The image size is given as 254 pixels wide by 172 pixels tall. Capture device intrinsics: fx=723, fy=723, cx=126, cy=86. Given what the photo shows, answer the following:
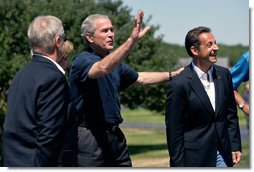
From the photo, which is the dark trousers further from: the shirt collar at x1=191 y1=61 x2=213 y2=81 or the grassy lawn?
the grassy lawn

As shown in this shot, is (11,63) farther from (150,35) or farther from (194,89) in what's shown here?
(194,89)

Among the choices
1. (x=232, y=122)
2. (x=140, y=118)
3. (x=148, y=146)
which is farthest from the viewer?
(x=140, y=118)

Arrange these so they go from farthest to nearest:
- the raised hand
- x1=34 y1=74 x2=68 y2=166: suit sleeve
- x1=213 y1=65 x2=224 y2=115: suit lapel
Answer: x1=213 y1=65 x2=224 y2=115: suit lapel → the raised hand → x1=34 y1=74 x2=68 y2=166: suit sleeve

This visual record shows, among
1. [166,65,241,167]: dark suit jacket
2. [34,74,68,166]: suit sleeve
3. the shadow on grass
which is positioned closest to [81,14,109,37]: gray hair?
[166,65,241,167]: dark suit jacket

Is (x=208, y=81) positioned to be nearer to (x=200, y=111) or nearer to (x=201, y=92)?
(x=201, y=92)

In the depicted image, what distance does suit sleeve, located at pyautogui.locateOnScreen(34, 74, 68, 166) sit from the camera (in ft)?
12.8

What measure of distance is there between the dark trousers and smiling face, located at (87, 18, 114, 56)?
547 millimetres

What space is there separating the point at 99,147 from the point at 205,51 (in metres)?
0.99

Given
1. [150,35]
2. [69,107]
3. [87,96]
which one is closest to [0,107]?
[150,35]

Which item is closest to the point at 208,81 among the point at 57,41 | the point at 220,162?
the point at 220,162

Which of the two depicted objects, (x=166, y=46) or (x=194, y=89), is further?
(x=166, y=46)

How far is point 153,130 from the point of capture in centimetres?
2530

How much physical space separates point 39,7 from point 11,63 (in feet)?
3.80

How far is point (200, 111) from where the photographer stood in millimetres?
4875
